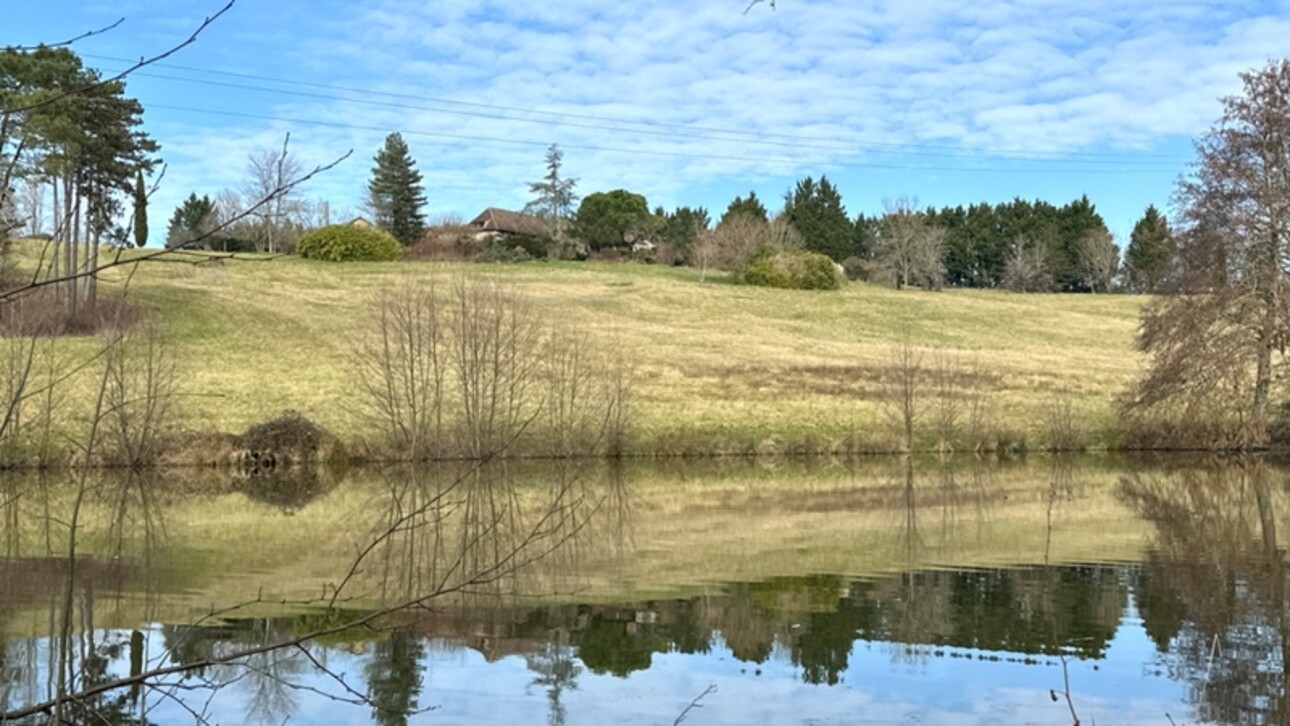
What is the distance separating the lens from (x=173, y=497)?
26.3 m

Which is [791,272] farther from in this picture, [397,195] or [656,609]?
[656,609]

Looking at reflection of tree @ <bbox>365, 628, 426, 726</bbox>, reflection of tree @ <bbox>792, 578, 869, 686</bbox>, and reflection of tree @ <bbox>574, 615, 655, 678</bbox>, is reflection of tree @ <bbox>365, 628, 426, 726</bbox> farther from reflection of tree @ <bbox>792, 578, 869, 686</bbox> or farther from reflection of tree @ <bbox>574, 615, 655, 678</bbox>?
reflection of tree @ <bbox>792, 578, 869, 686</bbox>

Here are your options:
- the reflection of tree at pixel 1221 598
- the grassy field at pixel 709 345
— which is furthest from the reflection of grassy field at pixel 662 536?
the grassy field at pixel 709 345

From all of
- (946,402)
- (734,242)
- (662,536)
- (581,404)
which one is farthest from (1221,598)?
(734,242)

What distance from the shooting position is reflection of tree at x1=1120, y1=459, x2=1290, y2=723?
31.0ft

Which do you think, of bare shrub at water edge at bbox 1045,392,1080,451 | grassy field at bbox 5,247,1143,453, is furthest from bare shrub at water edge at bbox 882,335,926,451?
bare shrub at water edge at bbox 1045,392,1080,451

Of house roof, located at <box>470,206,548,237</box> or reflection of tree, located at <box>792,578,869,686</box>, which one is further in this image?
house roof, located at <box>470,206,548,237</box>

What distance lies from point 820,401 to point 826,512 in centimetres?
1997

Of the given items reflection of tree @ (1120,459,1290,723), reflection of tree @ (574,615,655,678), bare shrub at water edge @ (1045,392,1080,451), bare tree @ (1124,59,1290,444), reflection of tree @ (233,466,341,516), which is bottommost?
reflection of tree @ (233,466,341,516)

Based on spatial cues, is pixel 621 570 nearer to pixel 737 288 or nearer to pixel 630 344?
pixel 630 344

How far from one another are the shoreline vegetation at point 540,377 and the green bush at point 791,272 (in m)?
7.49

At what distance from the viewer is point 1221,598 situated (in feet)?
44.0

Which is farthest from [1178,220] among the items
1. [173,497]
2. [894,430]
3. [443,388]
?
[173,497]

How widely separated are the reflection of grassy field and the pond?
11 cm
